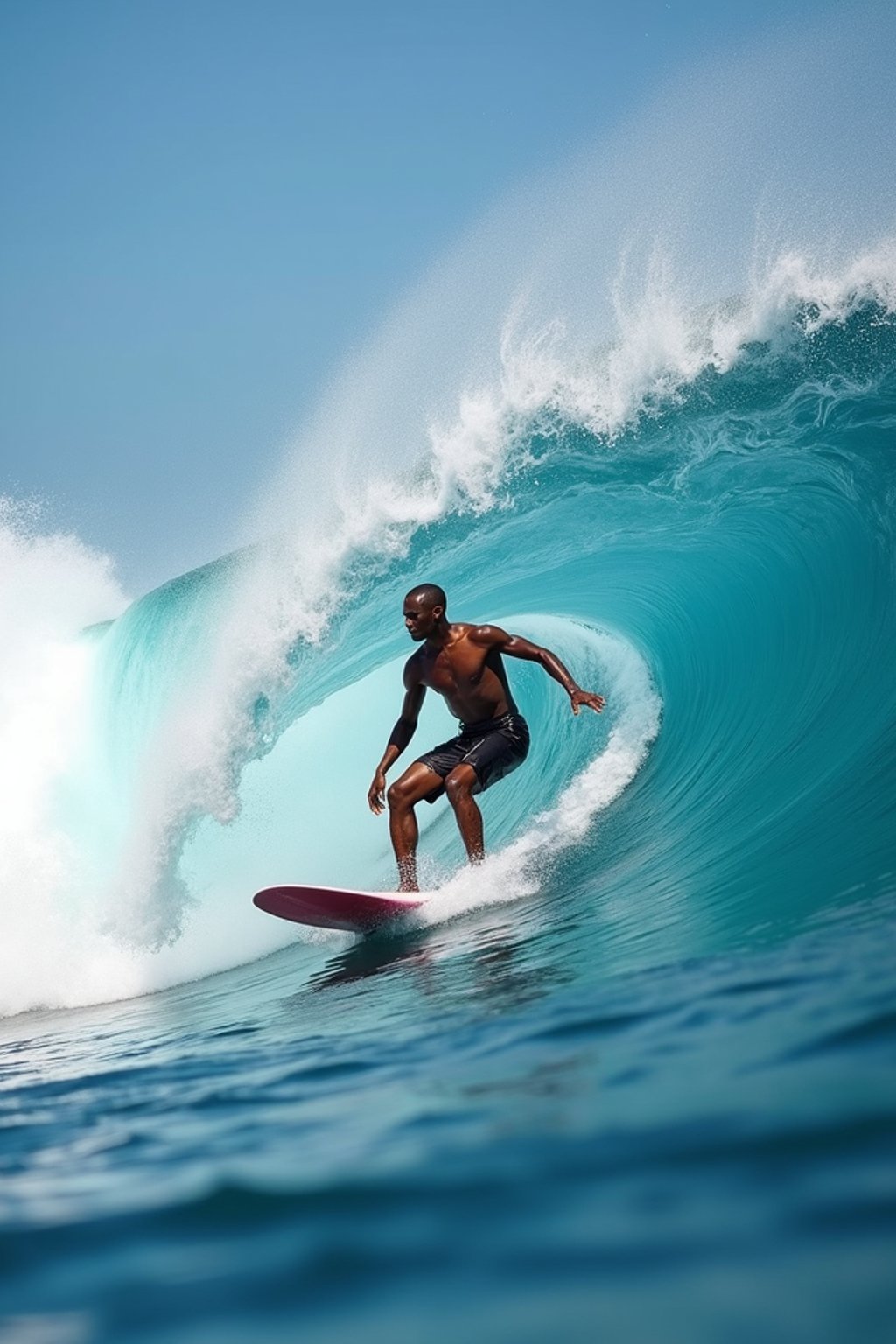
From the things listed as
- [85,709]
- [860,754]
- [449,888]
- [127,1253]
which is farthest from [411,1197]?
[85,709]

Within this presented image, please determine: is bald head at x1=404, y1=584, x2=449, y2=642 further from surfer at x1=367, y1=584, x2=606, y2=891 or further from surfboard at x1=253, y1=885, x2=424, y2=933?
surfboard at x1=253, y1=885, x2=424, y2=933

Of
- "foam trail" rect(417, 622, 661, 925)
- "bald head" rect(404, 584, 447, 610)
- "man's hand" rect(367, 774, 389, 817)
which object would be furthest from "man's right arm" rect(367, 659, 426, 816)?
"foam trail" rect(417, 622, 661, 925)

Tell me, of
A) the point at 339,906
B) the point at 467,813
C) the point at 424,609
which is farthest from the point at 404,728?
the point at 339,906

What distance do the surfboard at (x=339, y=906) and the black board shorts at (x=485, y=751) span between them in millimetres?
784

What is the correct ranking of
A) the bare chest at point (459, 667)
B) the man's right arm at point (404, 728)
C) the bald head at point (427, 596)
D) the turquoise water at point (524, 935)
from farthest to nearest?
the man's right arm at point (404, 728), the bare chest at point (459, 667), the bald head at point (427, 596), the turquoise water at point (524, 935)

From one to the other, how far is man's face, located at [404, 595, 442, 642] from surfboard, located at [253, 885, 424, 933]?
4.82ft

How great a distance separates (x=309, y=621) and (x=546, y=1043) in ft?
25.9

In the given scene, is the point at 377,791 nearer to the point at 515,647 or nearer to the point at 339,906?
the point at 339,906

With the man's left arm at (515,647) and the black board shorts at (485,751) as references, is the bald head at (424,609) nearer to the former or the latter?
the man's left arm at (515,647)

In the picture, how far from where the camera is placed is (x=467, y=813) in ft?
21.6

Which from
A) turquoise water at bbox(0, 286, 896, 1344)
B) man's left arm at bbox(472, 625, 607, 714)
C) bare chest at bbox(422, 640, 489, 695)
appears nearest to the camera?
turquoise water at bbox(0, 286, 896, 1344)

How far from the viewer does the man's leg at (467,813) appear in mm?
6590

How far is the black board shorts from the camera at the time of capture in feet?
22.6

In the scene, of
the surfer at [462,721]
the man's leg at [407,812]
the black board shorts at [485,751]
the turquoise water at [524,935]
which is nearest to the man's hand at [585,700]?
the surfer at [462,721]
